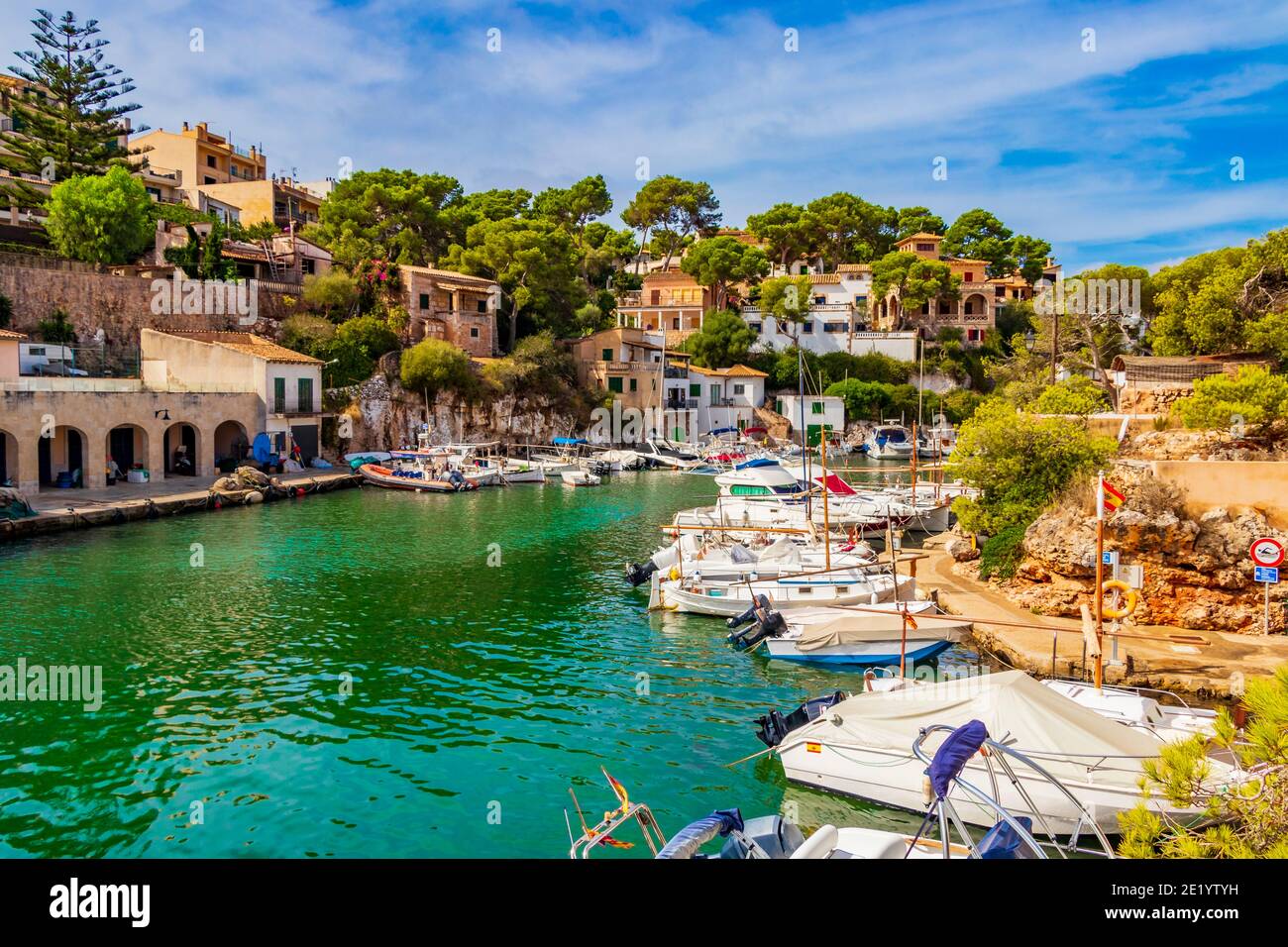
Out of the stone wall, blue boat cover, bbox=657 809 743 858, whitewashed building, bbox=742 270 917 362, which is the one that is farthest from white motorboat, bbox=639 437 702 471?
blue boat cover, bbox=657 809 743 858

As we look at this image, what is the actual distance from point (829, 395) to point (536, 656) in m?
58.2

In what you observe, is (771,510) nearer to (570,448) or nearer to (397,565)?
(397,565)

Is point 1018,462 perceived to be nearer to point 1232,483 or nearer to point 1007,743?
point 1232,483

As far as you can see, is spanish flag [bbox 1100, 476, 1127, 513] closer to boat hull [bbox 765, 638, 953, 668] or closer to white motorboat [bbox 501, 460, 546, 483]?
boat hull [bbox 765, 638, 953, 668]

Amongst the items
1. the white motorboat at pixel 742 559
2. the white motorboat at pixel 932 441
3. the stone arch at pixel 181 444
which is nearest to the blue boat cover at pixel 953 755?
the white motorboat at pixel 742 559

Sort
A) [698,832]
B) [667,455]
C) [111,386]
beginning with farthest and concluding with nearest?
1. [667,455]
2. [111,386]
3. [698,832]

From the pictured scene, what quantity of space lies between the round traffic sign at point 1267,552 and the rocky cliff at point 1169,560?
1202 mm

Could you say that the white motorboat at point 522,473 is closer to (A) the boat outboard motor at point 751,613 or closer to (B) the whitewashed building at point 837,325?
Answer: (A) the boat outboard motor at point 751,613

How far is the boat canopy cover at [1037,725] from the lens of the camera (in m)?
11.2

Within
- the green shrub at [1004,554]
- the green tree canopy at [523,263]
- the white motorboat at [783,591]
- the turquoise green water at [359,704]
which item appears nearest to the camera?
the turquoise green water at [359,704]

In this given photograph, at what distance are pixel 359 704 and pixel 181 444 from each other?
34473 mm

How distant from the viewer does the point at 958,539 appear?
2664cm

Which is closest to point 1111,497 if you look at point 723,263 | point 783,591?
point 783,591

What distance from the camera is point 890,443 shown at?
223ft
